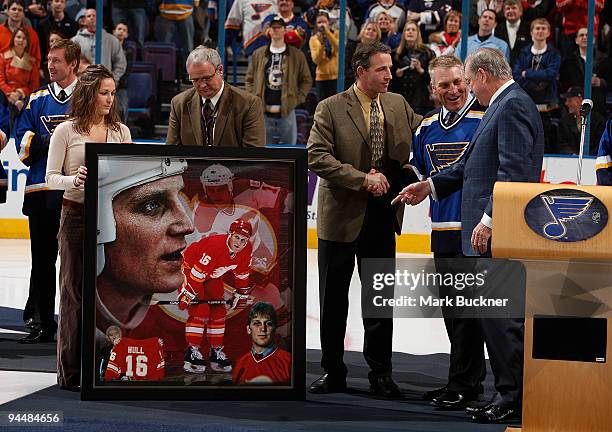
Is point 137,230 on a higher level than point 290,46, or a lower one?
lower

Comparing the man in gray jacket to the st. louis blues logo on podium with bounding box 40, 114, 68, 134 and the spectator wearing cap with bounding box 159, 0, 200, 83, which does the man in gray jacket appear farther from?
the st. louis blues logo on podium with bounding box 40, 114, 68, 134

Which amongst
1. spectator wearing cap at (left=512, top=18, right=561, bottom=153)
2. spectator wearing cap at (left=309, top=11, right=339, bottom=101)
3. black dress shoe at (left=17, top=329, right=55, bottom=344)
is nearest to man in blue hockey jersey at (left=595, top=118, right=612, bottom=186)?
black dress shoe at (left=17, top=329, right=55, bottom=344)

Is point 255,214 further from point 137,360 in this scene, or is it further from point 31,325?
point 31,325

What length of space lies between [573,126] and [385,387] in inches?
282

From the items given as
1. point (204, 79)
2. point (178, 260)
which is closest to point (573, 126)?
point (204, 79)

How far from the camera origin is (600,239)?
168 inches

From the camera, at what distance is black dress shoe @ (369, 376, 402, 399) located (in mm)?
5707

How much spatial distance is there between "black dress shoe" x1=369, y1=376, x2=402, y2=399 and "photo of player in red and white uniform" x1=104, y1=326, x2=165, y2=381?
3.49ft

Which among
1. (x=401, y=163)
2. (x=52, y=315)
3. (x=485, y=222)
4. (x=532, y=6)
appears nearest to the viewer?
(x=485, y=222)

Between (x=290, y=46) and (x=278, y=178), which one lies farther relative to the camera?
(x=290, y=46)

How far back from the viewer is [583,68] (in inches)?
485

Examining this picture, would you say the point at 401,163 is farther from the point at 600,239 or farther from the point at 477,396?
the point at 600,239

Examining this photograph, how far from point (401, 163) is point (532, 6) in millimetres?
7014

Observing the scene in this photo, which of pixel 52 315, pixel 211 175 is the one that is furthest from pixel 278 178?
pixel 52 315
